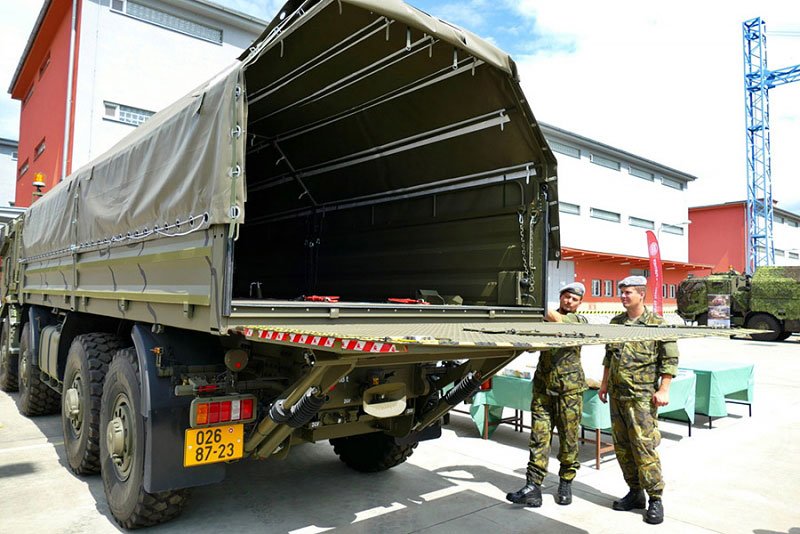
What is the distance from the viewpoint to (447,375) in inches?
165

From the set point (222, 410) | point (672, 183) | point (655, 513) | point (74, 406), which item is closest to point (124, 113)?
point (74, 406)

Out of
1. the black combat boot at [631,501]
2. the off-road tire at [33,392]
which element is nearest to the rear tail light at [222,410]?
the black combat boot at [631,501]

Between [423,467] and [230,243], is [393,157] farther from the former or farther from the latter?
[230,243]

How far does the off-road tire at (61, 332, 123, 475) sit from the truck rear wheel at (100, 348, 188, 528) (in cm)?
46

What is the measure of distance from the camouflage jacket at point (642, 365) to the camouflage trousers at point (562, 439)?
340 millimetres

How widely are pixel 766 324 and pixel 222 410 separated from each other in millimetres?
21058

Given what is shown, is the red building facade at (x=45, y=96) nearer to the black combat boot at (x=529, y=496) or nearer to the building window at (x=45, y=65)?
the building window at (x=45, y=65)

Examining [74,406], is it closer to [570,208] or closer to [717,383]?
[717,383]

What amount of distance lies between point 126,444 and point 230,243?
5.50 ft

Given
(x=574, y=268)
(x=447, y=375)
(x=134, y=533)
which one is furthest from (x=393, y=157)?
(x=574, y=268)

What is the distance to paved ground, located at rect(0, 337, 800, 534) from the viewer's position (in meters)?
3.95

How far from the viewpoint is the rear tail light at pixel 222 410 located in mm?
3240

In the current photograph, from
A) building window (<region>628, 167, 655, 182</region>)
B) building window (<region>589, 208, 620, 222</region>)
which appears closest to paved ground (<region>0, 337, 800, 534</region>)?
building window (<region>589, 208, 620, 222</region>)

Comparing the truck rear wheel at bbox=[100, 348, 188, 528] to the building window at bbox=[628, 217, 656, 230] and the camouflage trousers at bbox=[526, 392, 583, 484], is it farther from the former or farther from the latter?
the building window at bbox=[628, 217, 656, 230]
